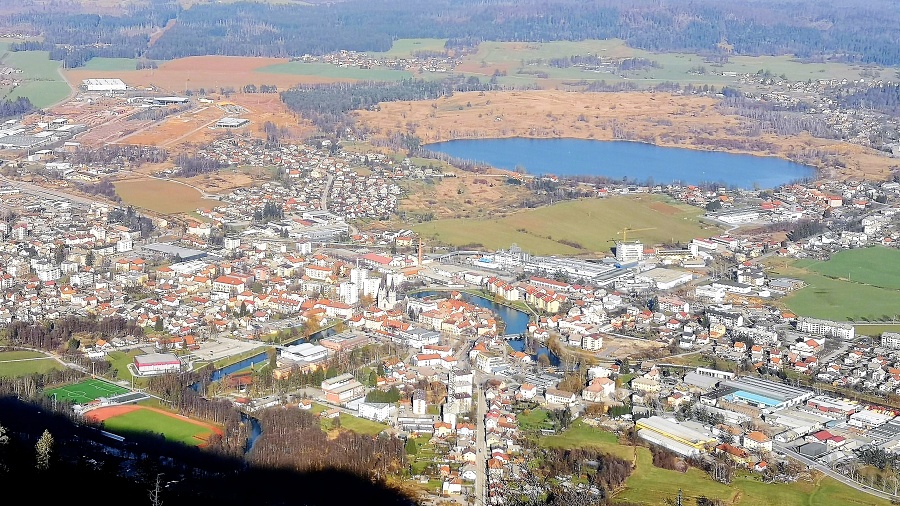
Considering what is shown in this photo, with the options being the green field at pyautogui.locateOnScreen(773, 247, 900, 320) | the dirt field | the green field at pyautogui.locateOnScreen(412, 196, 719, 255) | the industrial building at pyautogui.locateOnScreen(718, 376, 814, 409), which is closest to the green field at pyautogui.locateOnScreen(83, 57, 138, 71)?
the dirt field

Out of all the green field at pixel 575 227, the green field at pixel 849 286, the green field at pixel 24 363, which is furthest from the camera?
the green field at pixel 575 227

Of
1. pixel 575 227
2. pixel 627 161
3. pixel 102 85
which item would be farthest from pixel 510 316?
pixel 102 85

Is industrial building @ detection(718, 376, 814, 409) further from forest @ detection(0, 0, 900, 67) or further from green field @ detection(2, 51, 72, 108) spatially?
forest @ detection(0, 0, 900, 67)

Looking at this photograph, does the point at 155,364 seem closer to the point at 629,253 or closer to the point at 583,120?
the point at 629,253

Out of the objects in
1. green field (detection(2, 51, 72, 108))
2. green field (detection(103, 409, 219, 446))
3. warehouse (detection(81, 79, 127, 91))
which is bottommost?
green field (detection(2, 51, 72, 108))

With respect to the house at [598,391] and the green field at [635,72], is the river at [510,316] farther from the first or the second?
the green field at [635,72]

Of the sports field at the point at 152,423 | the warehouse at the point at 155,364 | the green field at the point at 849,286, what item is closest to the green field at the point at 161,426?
the sports field at the point at 152,423

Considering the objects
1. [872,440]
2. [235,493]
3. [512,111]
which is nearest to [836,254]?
[872,440]
